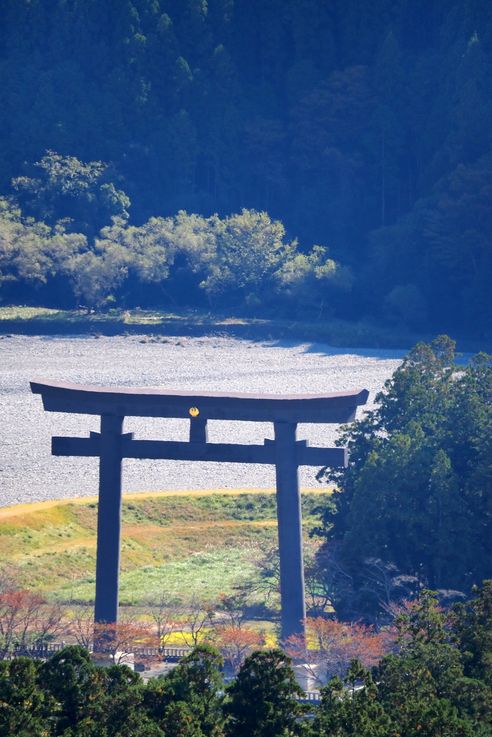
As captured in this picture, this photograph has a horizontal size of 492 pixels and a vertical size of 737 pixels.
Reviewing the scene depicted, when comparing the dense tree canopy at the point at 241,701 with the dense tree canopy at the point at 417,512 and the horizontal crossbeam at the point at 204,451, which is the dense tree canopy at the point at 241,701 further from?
the dense tree canopy at the point at 417,512

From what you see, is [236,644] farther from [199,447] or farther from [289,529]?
[199,447]

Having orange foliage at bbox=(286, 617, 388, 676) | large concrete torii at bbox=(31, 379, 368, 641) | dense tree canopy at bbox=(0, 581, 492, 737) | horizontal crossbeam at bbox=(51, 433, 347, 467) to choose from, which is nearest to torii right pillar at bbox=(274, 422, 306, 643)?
large concrete torii at bbox=(31, 379, 368, 641)

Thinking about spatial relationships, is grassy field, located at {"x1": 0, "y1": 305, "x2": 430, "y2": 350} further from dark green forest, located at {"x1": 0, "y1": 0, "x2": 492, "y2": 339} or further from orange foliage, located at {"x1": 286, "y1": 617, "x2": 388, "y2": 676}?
orange foliage, located at {"x1": 286, "y1": 617, "x2": 388, "y2": 676}

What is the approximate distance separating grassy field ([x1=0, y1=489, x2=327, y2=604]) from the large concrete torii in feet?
15.6

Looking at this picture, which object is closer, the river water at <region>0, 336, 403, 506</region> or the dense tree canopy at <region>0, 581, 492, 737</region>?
the dense tree canopy at <region>0, 581, 492, 737</region>

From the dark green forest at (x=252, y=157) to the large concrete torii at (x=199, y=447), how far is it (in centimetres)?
4853

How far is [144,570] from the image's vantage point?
34469 mm

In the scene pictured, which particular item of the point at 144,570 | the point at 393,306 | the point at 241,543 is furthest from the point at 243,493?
the point at 393,306

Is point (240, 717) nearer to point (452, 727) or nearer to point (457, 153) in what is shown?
point (452, 727)

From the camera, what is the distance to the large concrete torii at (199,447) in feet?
85.7

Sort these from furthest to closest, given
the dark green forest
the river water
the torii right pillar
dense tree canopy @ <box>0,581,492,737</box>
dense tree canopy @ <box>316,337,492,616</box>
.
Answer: the dark green forest
the river water
dense tree canopy @ <box>316,337,492,616</box>
the torii right pillar
dense tree canopy @ <box>0,581,492,737</box>

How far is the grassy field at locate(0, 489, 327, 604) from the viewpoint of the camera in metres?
32.8

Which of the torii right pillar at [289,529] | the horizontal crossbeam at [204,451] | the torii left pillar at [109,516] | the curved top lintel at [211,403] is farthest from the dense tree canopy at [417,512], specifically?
the torii left pillar at [109,516]

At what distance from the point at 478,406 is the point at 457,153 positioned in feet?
→ 170
